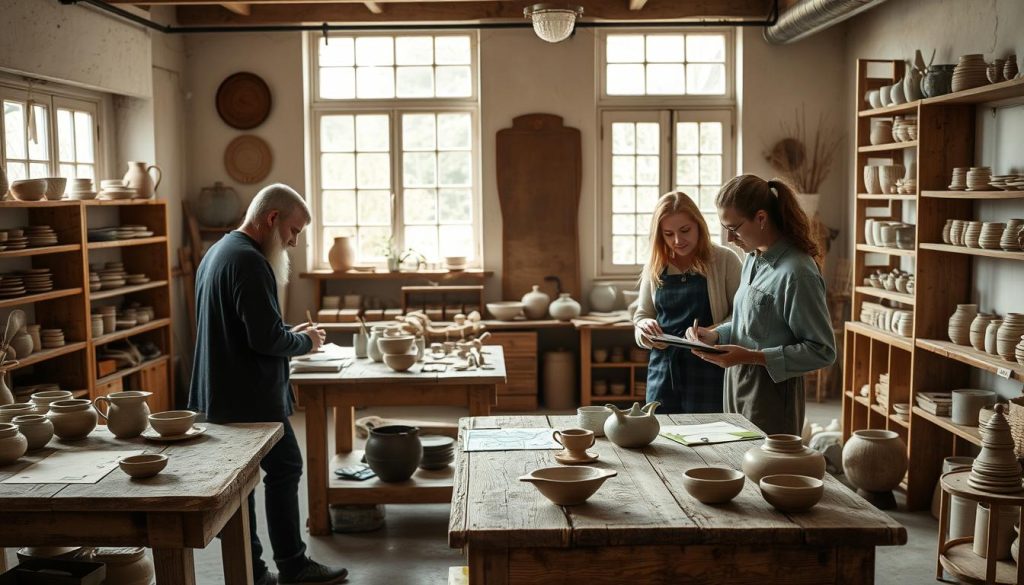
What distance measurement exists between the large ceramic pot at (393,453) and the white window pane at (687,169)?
4335 mm

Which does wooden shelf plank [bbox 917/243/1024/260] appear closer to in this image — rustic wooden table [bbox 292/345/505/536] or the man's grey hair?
rustic wooden table [bbox 292/345/505/536]

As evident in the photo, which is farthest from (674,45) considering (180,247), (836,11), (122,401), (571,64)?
(122,401)

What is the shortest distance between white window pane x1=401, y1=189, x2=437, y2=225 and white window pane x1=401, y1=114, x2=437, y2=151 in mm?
378

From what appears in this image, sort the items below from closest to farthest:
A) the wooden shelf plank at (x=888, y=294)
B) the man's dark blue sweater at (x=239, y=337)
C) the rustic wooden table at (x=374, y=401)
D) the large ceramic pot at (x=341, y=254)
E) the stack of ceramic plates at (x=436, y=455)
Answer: the man's dark blue sweater at (x=239, y=337)
the rustic wooden table at (x=374, y=401)
the stack of ceramic plates at (x=436, y=455)
the wooden shelf plank at (x=888, y=294)
the large ceramic pot at (x=341, y=254)

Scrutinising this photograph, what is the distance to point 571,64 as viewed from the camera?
812cm

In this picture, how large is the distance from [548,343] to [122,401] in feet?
17.7

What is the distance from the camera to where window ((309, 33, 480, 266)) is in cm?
836

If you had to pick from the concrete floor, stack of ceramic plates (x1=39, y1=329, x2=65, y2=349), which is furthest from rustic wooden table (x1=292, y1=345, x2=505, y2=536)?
stack of ceramic plates (x1=39, y1=329, x2=65, y2=349)

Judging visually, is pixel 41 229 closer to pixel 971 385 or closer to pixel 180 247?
pixel 180 247

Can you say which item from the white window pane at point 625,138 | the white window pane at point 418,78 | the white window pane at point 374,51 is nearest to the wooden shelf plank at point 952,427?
the white window pane at point 625,138

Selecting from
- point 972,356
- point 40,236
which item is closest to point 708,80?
point 972,356

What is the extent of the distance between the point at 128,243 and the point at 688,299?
166 inches

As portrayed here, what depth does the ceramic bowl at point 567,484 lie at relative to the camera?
2.42 metres

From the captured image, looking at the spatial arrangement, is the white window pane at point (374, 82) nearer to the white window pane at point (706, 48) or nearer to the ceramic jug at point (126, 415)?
the white window pane at point (706, 48)
